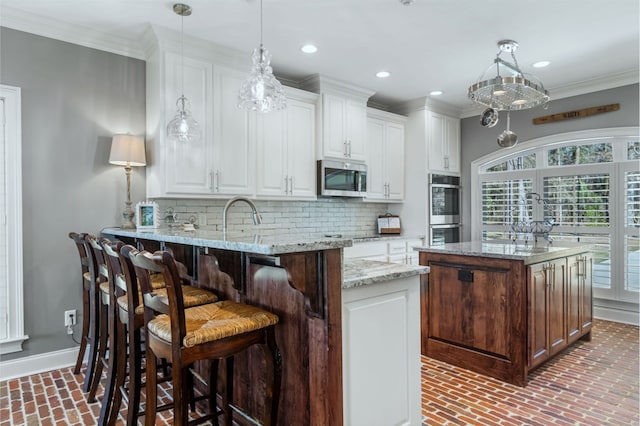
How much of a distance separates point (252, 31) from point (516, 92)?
2184mm

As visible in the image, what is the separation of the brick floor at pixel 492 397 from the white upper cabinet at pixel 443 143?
297 centimetres

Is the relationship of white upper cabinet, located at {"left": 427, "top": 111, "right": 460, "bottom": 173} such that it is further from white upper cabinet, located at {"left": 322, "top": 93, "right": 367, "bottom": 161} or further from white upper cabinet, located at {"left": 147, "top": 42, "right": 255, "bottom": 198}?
white upper cabinet, located at {"left": 147, "top": 42, "right": 255, "bottom": 198}

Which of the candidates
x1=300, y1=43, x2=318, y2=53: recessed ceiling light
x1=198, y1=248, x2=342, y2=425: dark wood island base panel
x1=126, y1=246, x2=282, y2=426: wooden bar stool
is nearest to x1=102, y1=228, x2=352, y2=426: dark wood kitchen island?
x1=198, y1=248, x2=342, y2=425: dark wood island base panel

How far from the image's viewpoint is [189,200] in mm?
3738

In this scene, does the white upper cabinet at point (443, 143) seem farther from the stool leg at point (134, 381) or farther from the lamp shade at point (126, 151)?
the stool leg at point (134, 381)

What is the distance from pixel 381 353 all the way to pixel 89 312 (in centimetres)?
231

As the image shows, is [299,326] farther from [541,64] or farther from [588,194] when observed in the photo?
[588,194]

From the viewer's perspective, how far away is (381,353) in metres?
1.76

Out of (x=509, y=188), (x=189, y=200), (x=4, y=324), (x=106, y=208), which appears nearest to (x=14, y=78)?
(x=106, y=208)

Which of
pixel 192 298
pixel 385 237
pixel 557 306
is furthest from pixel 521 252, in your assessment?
pixel 192 298

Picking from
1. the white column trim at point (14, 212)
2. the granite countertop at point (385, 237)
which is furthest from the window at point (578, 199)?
the white column trim at point (14, 212)

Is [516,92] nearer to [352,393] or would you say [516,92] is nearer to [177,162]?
[352,393]

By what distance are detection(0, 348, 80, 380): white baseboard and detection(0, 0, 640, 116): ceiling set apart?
8.33 ft

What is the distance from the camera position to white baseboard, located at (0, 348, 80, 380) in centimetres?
282
